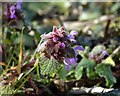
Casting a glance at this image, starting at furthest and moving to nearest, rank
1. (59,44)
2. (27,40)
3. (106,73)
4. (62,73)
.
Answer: (27,40) → (106,73) → (62,73) → (59,44)

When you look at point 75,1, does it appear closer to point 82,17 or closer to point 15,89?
point 82,17

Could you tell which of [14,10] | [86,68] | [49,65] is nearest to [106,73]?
[86,68]

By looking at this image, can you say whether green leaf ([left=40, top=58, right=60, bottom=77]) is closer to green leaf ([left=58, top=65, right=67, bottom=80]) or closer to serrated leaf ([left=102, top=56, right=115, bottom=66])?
green leaf ([left=58, top=65, right=67, bottom=80])

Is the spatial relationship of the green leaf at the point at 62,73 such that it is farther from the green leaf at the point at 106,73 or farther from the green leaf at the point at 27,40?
the green leaf at the point at 27,40

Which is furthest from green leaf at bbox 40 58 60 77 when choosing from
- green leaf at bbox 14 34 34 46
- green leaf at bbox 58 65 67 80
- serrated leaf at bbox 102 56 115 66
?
green leaf at bbox 14 34 34 46

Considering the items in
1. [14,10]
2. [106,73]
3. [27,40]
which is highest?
[14,10]

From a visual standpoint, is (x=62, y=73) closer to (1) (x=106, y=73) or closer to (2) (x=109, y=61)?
(1) (x=106, y=73)
